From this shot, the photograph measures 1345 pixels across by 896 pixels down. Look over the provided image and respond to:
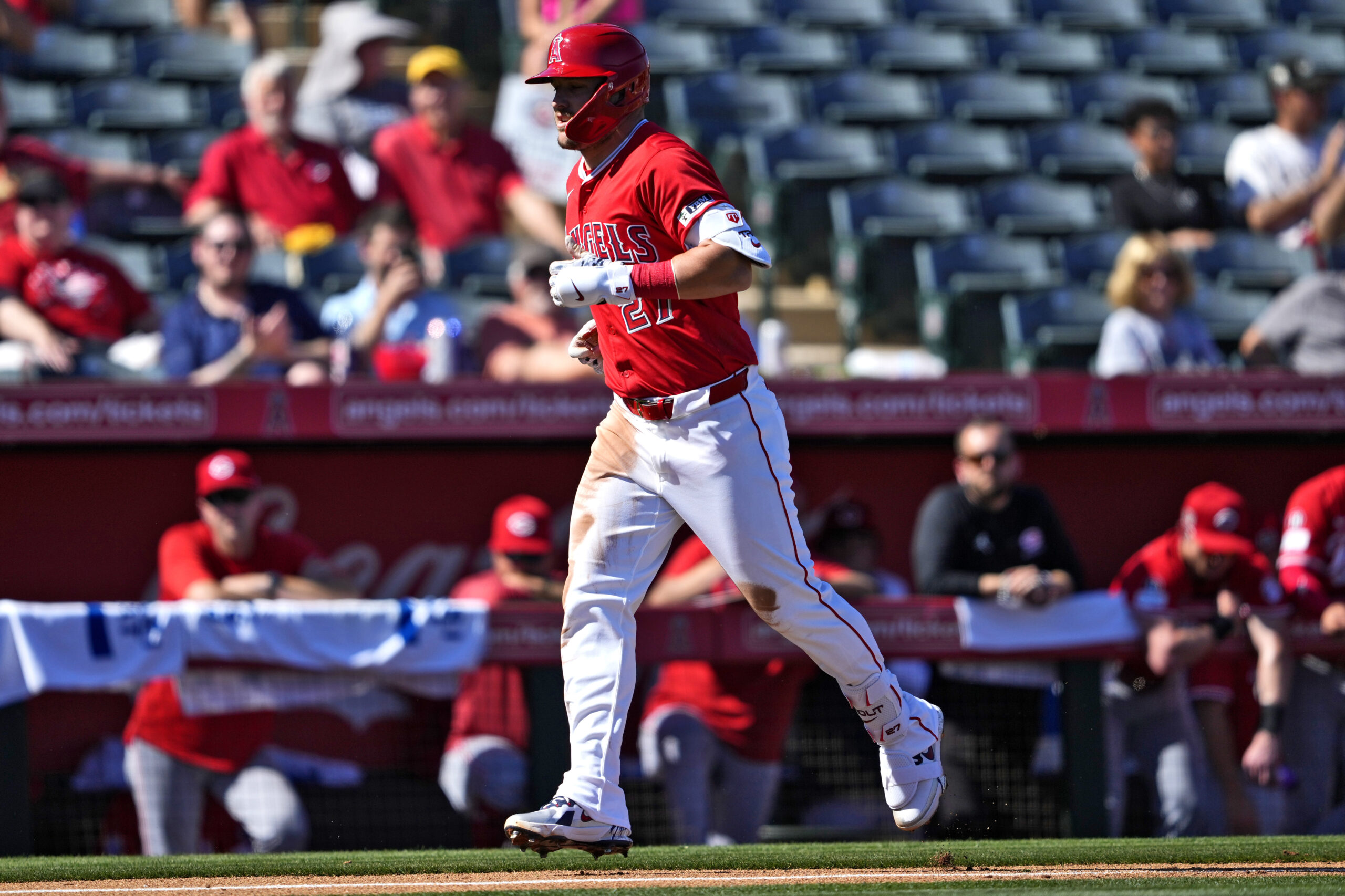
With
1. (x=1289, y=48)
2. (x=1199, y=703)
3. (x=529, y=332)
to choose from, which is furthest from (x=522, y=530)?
(x=1289, y=48)

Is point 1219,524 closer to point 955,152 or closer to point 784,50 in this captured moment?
point 955,152

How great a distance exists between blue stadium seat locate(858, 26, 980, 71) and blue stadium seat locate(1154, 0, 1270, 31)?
1.74 metres

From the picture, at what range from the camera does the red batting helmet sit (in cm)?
371

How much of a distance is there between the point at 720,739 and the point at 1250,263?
5.19 metres

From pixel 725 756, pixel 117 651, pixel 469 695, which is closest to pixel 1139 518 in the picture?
pixel 725 756

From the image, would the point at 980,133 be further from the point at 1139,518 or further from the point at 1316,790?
the point at 1316,790

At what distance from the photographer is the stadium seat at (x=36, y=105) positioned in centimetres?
909

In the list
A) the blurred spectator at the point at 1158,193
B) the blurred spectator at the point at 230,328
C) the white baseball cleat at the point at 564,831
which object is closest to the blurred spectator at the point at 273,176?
the blurred spectator at the point at 230,328

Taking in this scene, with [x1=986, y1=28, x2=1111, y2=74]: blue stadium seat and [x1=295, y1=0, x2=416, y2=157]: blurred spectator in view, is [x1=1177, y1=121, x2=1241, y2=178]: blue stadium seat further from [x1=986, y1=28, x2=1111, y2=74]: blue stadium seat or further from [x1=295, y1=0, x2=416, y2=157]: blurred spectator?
[x1=295, y1=0, x2=416, y2=157]: blurred spectator

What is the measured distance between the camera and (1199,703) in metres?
5.46

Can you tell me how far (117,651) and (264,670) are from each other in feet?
1.48

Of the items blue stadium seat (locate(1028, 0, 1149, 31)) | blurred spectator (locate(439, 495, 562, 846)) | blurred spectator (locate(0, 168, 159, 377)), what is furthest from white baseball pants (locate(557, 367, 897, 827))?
blue stadium seat (locate(1028, 0, 1149, 31))

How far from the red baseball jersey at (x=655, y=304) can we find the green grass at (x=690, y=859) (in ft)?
4.31

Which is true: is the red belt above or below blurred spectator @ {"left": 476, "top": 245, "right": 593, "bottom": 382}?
above
